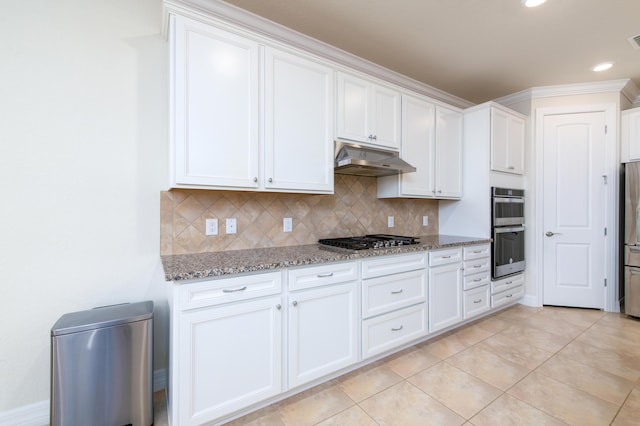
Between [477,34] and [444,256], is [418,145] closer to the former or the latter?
[477,34]

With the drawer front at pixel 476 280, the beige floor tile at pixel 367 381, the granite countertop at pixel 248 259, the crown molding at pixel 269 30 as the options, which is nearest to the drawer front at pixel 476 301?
the drawer front at pixel 476 280

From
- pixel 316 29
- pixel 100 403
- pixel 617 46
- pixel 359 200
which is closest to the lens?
pixel 100 403

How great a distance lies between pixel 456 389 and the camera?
1903 mm

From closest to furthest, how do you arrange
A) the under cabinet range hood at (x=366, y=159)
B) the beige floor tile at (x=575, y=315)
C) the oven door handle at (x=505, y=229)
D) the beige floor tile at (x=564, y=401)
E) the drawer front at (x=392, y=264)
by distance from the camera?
the beige floor tile at (x=564, y=401) < the drawer front at (x=392, y=264) < the under cabinet range hood at (x=366, y=159) < the beige floor tile at (x=575, y=315) < the oven door handle at (x=505, y=229)

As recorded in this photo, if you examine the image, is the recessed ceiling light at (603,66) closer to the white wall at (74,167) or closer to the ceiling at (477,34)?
the ceiling at (477,34)

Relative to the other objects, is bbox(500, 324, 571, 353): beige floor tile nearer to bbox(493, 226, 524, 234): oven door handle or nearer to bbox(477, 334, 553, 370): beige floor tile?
bbox(477, 334, 553, 370): beige floor tile

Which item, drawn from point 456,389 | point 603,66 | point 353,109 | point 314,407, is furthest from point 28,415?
point 603,66

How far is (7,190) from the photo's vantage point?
1.55 meters

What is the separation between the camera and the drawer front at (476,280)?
282 cm

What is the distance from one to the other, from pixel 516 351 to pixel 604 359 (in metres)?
0.63

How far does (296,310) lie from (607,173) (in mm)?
4034

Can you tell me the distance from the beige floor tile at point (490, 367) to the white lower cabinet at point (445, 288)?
0.31 metres

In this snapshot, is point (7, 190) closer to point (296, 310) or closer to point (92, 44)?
point (92, 44)

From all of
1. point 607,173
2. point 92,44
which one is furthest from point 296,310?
point 607,173
